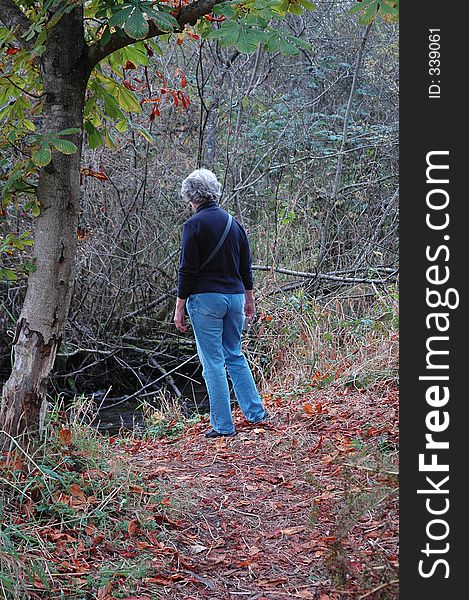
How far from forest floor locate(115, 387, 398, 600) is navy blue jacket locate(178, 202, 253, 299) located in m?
1.15

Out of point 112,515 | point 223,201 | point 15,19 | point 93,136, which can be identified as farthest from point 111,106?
point 223,201

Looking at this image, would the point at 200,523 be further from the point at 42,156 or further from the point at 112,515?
the point at 42,156

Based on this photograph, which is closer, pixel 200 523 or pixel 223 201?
pixel 200 523

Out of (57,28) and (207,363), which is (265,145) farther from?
(57,28)

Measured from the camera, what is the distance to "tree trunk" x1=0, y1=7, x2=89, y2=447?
4.26m

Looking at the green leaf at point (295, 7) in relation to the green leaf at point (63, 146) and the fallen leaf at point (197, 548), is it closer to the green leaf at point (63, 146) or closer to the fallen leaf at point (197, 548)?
the green leaf at point (63, 146)

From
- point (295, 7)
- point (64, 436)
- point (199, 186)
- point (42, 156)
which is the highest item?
point (295, 7)

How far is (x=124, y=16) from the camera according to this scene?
3443mm

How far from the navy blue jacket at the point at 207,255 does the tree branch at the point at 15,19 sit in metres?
1.88

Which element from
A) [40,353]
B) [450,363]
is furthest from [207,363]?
[450,363]

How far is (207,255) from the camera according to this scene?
587 centimetres

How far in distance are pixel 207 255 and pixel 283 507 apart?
6.80ft

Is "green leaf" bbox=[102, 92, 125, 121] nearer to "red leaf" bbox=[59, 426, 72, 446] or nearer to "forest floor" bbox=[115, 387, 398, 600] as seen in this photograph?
"red leaf" bbox=[59, 426, 72, 446]

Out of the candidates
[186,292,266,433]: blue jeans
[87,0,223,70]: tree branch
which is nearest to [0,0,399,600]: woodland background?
[186,292,266,433]: blue jeans
